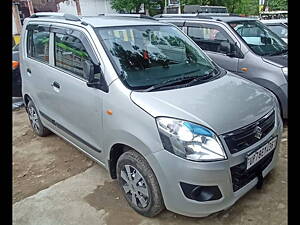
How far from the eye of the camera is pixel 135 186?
2.41 meters

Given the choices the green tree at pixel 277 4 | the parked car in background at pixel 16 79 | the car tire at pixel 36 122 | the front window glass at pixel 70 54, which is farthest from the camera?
the green tree at pixel 277 4

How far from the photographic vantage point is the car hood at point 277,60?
4084 mm

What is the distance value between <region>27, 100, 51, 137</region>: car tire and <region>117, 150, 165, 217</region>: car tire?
2059 mm

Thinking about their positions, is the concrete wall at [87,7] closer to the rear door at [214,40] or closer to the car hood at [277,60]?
the rear door at [214,40]

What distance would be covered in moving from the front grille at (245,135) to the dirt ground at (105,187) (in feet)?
2.24

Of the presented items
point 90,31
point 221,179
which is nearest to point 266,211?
point 221,179

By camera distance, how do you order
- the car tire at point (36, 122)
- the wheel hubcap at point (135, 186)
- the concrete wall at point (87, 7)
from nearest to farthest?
1. the wheel hubcap at point (135, 186)
2. the car tire at point (36, 122)
3. the concrete wall at point (87, 7)

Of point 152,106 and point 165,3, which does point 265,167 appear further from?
point 165,3

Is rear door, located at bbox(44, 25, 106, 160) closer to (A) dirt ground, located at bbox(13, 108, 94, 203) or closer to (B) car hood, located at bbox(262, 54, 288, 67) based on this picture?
(A) dirt ground, located at bbox(13, 108, 94, 203)

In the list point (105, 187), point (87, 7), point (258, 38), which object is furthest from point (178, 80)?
point (87, 7)

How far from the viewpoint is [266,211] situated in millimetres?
2406

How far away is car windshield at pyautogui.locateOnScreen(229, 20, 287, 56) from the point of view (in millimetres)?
4531

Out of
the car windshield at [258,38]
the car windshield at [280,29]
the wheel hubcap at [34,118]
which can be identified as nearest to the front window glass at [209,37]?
the car windshield at [258,38]

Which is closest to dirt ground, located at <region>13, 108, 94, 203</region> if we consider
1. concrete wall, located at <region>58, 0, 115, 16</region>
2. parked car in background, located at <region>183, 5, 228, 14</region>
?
parked car in background, located at <region>183, 5, 228, 14</region>
